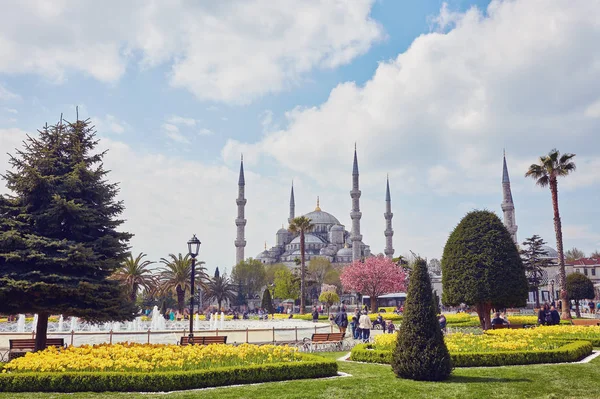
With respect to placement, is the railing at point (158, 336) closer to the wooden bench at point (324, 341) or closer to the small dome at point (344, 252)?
the wooden bench at point (324, 341)

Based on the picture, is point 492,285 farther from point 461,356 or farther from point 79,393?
point 79,393

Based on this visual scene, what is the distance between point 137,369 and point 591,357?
462 inches

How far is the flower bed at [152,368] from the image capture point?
9.42 meters

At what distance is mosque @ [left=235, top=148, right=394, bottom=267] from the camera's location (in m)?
82.2

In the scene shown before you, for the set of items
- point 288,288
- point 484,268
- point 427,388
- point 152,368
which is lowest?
point 427,388

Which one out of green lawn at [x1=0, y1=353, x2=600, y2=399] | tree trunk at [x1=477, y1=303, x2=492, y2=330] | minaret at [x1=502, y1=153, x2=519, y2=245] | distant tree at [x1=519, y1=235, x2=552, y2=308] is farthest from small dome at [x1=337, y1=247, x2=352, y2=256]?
green lawn at [x1=0, y1=353, x2=600, y2=399]

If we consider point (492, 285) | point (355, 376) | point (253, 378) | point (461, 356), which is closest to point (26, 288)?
point (253, 378)

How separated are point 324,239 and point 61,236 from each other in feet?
324

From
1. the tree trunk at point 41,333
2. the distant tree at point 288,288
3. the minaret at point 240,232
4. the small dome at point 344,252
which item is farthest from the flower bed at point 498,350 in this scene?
the small dome at point 344,252

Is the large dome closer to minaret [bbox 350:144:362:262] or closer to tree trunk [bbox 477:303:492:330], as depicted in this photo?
minaret [bbox 350:144:362:262]

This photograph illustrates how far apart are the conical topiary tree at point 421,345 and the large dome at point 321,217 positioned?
103989 millimetres

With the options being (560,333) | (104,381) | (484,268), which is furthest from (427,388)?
(484,268)

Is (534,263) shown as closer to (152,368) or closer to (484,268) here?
(484,268)

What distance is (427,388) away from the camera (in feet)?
30.0
